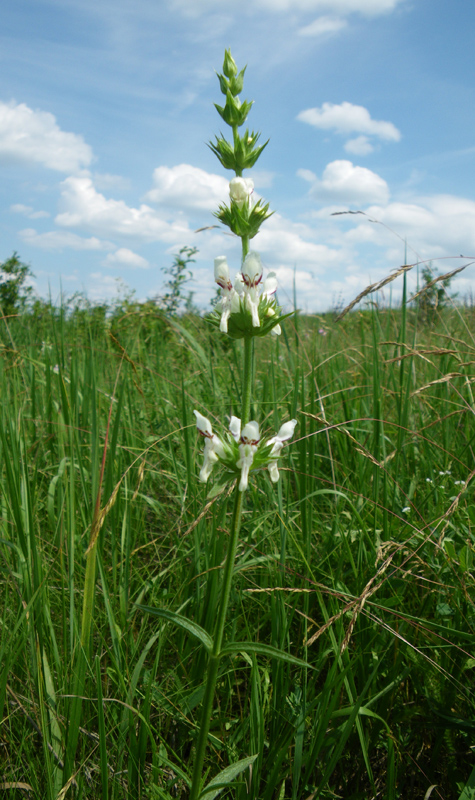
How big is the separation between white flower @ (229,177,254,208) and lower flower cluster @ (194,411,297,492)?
627 millimetres

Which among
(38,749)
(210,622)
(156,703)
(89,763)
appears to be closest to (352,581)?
(210,622)

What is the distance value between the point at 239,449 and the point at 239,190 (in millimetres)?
737

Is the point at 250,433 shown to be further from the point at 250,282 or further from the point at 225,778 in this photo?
the point at 225,778

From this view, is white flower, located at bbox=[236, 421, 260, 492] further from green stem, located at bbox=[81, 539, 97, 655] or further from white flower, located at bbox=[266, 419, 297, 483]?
green stem, located at bbox=[81, 539, 97, 655]

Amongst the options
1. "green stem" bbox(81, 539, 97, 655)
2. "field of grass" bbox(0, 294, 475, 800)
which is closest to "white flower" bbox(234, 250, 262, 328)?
"field of grass" bbox(0, 294, 475, 800)

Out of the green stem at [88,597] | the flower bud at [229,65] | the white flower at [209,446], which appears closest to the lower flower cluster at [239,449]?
the white flower at [209,446]

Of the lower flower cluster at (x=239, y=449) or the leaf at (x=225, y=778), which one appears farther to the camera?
the lower flower cluster at (x=239, y=449)

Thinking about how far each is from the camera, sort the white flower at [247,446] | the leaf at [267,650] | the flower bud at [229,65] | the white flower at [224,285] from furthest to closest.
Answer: the flower bud at [229,65] < the white flower at [224,285] < the white flower at [247,446] < the leaf at [267,650]

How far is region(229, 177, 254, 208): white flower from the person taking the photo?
141 cm

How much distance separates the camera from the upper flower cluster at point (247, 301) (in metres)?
1.34

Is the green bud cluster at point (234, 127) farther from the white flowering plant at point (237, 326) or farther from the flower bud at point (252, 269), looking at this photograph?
the flower bud at point (252, 269)

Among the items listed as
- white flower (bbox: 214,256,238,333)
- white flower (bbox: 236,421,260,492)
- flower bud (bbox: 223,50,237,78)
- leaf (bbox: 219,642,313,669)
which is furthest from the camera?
flower bud (bbox: 223,50,237,78)

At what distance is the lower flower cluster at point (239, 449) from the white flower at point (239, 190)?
627 mm

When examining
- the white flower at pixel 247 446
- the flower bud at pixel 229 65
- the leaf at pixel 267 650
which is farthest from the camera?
the flower bud at pixel 229 65
